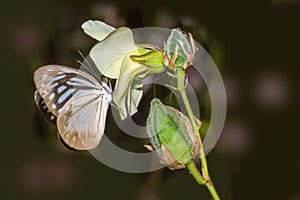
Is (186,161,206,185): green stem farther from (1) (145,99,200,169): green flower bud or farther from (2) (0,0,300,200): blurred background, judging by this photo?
(2) (0,0,300,200): blurred background

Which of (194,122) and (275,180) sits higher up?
(194,122)

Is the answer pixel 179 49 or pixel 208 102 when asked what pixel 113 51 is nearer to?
pixel 179 49

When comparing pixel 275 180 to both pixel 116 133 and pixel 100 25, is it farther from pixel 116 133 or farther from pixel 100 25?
pixel 100 25

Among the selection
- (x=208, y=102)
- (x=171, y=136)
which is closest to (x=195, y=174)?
(x=171, y=136)

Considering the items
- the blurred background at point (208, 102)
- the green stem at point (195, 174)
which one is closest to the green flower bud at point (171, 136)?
the green stem at point (195, 174)

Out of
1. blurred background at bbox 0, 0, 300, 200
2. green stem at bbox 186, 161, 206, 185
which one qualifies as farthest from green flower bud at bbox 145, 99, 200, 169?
A: blurred background at bbox 0, 0, 300, 200

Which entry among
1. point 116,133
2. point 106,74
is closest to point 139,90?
point 106,74
